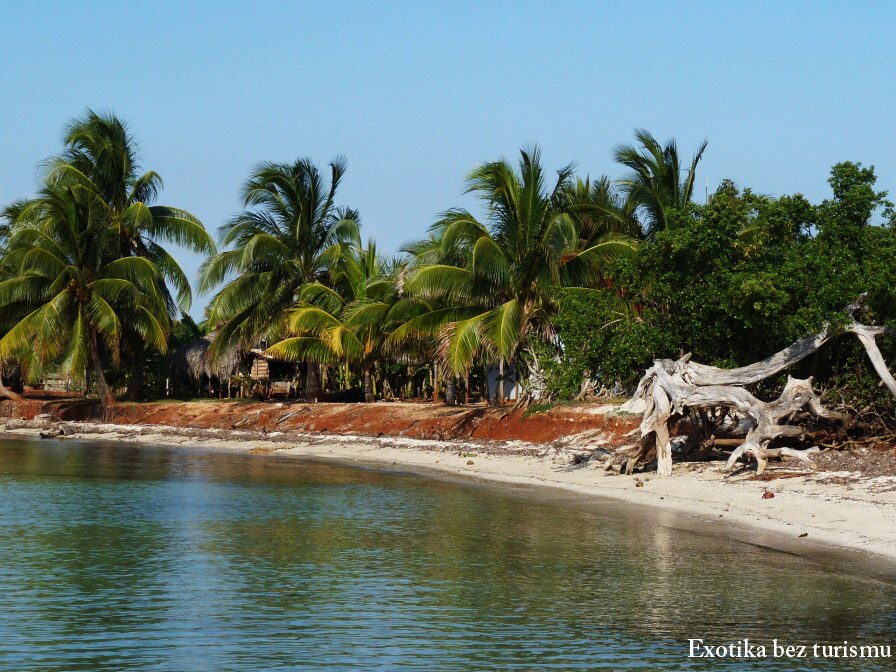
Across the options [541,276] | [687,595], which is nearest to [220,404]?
[541,276]

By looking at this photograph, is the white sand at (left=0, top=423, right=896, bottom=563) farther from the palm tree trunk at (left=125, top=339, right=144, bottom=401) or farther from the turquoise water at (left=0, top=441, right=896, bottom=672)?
the palm tree trunk at (left=125, top=339, right=144, bottom=401)

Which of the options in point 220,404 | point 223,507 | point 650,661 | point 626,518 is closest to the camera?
point 650,661

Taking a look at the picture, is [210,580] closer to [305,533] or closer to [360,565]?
[360,565]

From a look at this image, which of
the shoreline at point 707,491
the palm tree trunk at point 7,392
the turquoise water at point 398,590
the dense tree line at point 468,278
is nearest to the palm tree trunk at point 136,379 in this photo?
the dense tree line at point 468,278

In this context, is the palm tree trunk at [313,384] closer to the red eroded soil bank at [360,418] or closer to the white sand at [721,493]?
the red eroded soil bank at [360,418]

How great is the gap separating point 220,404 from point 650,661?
34042mm

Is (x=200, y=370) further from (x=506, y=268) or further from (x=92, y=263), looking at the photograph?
(x=506, y=268)

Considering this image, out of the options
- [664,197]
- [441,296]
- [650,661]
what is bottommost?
[650,661]

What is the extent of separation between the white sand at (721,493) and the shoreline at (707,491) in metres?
0.02

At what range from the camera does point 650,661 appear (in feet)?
28.3

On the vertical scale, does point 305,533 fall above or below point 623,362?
below

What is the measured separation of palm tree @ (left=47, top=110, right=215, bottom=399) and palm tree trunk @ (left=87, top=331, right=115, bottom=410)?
136cm

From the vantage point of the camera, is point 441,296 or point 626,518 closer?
point 626,518

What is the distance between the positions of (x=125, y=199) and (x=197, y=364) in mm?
7379
